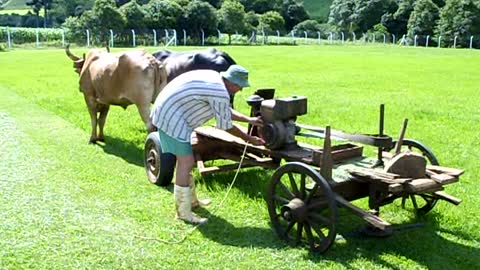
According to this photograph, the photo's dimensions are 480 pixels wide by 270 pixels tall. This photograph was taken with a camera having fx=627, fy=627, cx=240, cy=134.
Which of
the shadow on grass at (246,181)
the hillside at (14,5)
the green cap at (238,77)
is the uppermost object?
the hillside at (14,5)

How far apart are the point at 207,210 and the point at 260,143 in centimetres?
106

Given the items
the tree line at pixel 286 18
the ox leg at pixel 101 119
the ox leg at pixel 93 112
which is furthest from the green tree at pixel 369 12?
the ox leg at pixel 93 112

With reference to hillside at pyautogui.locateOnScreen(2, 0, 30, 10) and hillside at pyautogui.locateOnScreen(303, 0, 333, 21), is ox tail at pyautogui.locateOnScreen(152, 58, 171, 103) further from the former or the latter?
hillside at pyautogui.locateOnScreen(2, 0, 30, 10)

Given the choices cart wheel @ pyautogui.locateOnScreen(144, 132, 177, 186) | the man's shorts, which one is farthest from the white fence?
the man's shorts

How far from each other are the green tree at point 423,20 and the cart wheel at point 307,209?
73.7m

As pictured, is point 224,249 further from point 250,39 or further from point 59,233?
point 250,39

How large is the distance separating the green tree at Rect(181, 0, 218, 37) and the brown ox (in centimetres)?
5979

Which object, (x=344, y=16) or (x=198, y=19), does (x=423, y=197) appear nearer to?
(x=198, y=19)

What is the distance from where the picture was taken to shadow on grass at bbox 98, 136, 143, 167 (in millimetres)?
9836

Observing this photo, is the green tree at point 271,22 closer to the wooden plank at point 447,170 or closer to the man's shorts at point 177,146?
the man's shorts at point 177,146

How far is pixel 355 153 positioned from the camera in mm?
6523

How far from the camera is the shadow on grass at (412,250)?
18.8 ft

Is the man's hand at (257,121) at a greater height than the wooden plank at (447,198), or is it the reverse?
the man's hand at (257,121)

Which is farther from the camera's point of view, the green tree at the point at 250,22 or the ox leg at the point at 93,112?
the green tree at the point at 250,22
